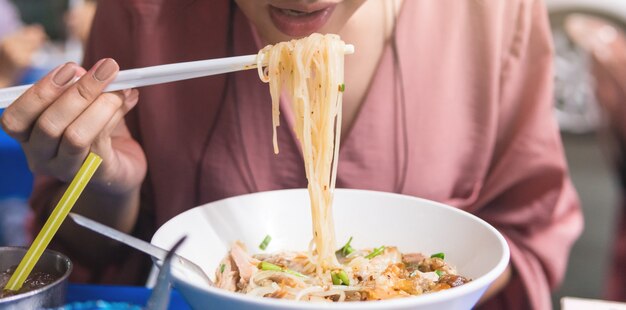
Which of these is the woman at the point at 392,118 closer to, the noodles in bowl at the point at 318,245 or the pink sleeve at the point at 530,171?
the pink sleeve at the point at 530,171

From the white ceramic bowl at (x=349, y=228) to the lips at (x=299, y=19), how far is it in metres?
0.32

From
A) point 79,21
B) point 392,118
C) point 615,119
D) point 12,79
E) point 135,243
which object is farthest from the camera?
point 79,21

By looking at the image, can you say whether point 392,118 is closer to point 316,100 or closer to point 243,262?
point 316,100

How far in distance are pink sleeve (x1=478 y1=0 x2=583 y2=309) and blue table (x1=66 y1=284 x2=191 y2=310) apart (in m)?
0.84

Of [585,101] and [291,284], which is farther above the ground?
[291,284]

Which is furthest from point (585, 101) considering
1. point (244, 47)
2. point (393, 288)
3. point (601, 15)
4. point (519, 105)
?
point (393, 288)

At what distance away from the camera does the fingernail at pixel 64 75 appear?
105cm

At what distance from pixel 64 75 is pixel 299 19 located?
1.44 ft

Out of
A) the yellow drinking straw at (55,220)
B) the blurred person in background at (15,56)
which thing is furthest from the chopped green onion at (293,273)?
the blurred person in background at (15,56)

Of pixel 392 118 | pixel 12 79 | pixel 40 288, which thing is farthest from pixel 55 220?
pixel 12 79

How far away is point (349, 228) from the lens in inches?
49.8

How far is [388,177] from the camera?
1.58 m

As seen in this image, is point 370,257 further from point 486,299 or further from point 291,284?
point 486,299

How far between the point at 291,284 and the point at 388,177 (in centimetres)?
61
